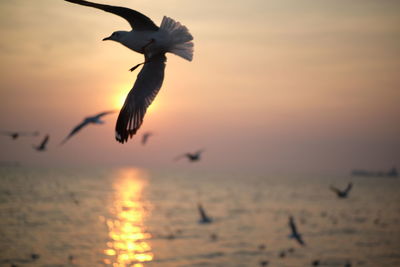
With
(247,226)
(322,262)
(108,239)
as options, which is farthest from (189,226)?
(322,262)

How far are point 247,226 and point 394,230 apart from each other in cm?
1211

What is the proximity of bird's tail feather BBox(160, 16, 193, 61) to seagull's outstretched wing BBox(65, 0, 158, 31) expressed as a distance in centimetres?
18

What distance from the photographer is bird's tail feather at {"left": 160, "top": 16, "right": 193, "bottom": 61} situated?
263 inches

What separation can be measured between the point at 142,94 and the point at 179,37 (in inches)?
54.9

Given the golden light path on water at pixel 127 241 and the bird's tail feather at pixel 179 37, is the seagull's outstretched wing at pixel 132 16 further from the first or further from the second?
the golden light path on water at pixel 127 241

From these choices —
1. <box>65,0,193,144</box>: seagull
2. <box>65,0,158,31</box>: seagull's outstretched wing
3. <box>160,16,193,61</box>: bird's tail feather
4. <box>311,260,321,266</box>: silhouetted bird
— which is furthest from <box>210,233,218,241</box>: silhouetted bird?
<box>65,0,158,31</box>: seagull's outstretched wing

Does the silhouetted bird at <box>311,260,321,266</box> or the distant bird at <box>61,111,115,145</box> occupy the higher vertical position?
the distant bird at <box>61,111,115,145</box>

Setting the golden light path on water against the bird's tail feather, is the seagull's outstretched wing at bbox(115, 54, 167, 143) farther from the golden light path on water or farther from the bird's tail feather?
the golden light path on water

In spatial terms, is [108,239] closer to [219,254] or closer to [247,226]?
[219,254]

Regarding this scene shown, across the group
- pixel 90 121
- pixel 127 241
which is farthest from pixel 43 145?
pixel 127 241

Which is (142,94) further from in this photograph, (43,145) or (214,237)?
(214,237)

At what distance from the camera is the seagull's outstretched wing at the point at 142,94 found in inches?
287

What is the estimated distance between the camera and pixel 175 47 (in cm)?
686

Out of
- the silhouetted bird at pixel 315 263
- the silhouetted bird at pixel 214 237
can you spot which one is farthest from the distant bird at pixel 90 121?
the silhouetted bird at pixel 214 237
